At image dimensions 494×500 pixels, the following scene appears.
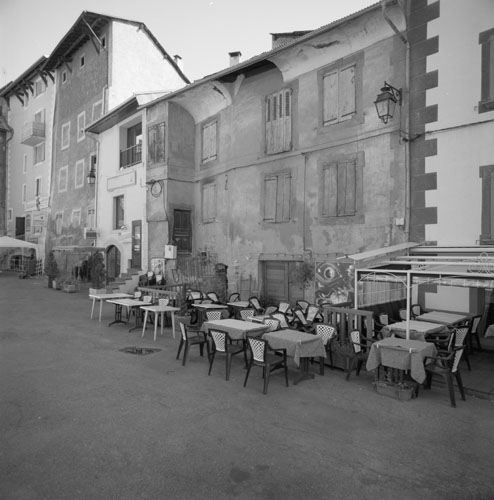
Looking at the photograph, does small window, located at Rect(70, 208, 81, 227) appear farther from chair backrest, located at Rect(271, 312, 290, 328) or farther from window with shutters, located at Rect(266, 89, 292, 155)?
chair backrest, located at Rect(271, 312, 290, 328)

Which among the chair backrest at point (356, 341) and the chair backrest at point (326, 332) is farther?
the chair backrest at point (326, 332)

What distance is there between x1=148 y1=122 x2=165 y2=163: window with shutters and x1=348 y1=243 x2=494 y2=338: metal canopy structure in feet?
35.2

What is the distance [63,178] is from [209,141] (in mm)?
13459

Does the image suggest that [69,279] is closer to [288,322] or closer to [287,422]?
[288,322]

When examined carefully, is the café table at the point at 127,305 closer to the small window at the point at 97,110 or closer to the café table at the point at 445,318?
the café table at the point at 445,318

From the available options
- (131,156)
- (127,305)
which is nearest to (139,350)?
(127,305)

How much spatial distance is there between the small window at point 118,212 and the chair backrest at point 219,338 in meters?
14.8

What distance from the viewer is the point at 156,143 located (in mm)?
17219

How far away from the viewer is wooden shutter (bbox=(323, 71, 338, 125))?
458 inches

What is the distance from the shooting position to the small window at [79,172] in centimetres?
2358

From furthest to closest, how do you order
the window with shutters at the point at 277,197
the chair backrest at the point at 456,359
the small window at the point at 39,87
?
the small window at the point at 39,87
the window with shutters at the point at 277,197
the chair backrest at the point at 456,359

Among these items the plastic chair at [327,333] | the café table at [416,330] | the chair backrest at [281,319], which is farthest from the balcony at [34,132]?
the café table at [416,330]

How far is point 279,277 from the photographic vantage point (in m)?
13.3

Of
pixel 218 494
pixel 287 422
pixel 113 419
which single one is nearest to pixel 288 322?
pixel 287 422
